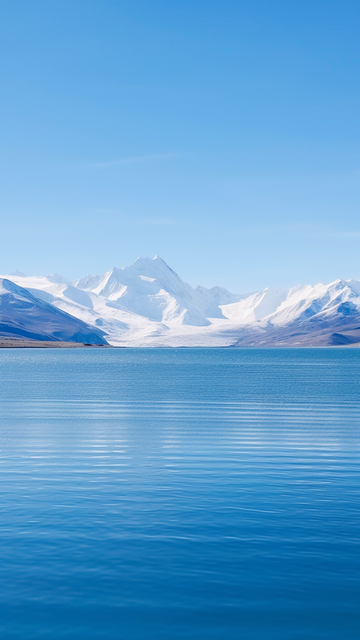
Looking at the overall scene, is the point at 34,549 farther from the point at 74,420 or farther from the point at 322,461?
the point at 74,420

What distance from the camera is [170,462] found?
34.6 m

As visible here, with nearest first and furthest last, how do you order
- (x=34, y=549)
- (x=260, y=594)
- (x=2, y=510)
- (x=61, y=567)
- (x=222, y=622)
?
1. (x=222, y=622)
2. (x=260, y=594)
3. (x=61, y=567)
4. (x=34, y=549)
5. (x=2, y=510)

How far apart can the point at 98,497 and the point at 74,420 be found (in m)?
29.4

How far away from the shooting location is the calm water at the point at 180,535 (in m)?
15.4

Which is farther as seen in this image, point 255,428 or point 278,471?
point 255,428

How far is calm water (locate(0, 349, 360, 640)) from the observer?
15438 mm

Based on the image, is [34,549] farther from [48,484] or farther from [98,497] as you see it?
[48,484]

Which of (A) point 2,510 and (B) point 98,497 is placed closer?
(A) point 2,510

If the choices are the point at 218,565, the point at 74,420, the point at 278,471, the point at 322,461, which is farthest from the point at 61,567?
the point at 74,420

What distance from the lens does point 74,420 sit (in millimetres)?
55219

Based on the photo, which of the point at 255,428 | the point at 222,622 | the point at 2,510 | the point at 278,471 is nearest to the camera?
the point at 222,622

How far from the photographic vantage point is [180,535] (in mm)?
21141

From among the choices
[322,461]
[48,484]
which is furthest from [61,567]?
[322,461]

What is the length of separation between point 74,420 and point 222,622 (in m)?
41.2
